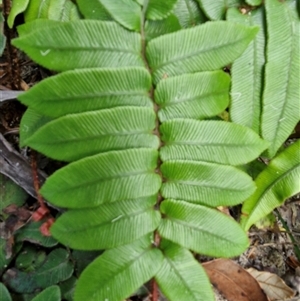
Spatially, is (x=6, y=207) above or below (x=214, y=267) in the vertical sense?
above

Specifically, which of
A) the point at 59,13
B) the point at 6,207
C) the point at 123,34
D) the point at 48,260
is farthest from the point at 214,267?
the point at 59,13

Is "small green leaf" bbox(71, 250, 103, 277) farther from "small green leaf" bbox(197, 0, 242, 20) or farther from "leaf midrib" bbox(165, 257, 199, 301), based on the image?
"small green leaf" bbox(197, 0, 242, 20)

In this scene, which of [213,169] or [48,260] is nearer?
[213,169]

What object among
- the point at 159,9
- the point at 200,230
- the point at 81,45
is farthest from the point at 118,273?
the point at 159,9

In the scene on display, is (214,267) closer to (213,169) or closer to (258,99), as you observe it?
(213,169)

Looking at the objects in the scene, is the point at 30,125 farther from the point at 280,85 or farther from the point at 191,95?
the point at 280,85

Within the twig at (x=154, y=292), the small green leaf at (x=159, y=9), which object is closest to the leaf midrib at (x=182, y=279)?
the twig at (x=154, y=292)
